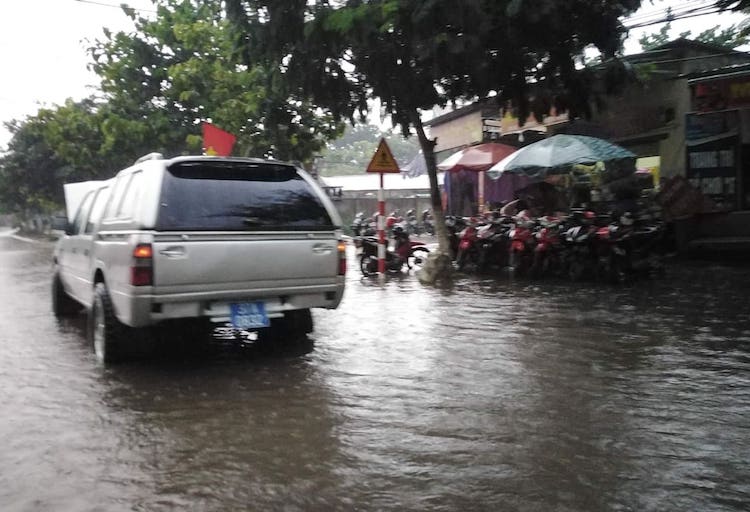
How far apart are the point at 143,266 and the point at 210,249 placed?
519 mm

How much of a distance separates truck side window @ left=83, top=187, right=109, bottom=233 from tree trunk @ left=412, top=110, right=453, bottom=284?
19.4ft

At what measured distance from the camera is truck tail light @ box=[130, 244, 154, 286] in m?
5.02

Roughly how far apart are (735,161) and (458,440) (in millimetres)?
13534

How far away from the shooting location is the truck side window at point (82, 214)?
741cm

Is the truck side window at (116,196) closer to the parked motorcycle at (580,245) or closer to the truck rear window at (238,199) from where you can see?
the truck rear window at (238,199)

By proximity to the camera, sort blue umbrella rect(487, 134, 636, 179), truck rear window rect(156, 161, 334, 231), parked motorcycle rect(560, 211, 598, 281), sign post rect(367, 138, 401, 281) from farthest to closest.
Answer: blue umbrella rect(487, 134, 636, 179) → sign post rect(367, 138, 401, 281) → parked motorcycle rect(560, 211, 598, 281) → truck rear window rect(156, 161, 334, 231)

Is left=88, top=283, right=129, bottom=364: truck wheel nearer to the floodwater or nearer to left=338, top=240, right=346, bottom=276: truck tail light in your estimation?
the floodwater

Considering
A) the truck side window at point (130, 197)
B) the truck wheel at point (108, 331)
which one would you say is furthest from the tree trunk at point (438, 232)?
the truck wheel at point (108, 331)

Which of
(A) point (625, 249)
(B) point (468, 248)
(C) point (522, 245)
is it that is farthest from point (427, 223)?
(A) point (625, 249)

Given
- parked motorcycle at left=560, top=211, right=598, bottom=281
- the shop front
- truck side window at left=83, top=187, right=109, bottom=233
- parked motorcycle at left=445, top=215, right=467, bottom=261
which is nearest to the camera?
truck side window at left=83, top=187, right=109, bottom=233

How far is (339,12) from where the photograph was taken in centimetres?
945

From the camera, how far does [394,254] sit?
13469mm

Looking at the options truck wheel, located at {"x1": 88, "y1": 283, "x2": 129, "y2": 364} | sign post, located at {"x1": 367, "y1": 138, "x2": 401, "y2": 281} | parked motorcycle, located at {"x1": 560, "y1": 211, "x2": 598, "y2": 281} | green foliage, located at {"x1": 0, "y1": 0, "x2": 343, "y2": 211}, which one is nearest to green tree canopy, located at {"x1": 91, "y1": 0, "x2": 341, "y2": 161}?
green foliage, located at {"x1": 0, "y1": 0, "x2": 343, "y2": 211}

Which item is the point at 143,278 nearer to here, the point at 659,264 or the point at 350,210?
the point at 659,264
